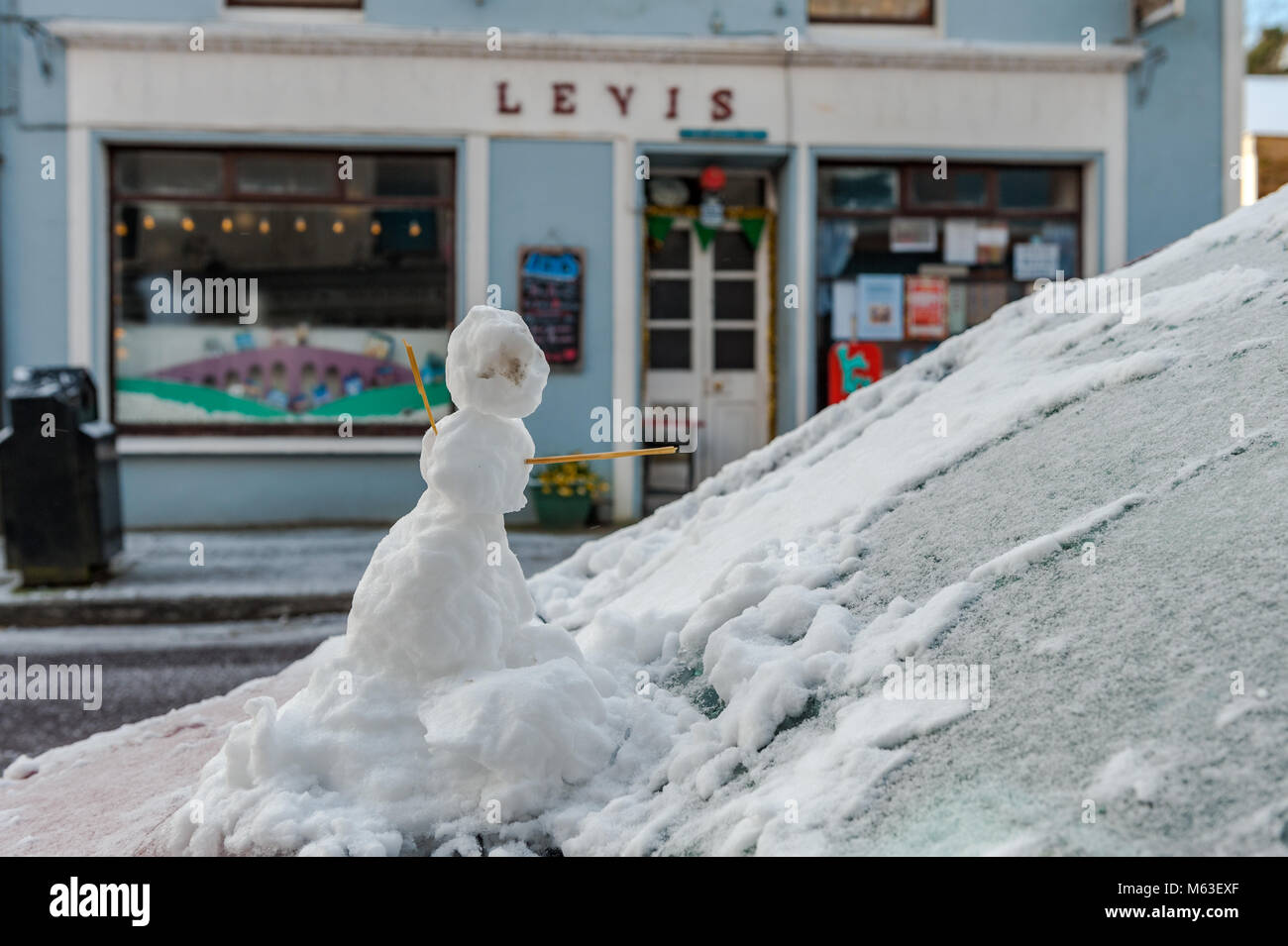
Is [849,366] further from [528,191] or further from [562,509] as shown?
[528,191]

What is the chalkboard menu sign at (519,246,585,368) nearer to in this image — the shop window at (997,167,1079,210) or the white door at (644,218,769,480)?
the white door at (644,218,769,480)

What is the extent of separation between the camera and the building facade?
897 centimetres

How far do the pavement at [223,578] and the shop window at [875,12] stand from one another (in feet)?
17.3

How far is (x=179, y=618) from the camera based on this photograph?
630cm

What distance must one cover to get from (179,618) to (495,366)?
4934 millimetres

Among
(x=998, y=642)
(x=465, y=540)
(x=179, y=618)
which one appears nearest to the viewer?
(x=998, y=642)

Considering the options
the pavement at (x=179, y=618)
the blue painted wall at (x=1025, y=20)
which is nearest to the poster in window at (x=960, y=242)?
the blue painted wall at (x=1025, y=20)

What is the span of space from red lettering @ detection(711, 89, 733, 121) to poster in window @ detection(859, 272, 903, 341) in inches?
76.4

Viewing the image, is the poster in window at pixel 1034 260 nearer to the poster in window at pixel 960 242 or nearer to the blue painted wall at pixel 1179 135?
the poster in window at pixel 960 242

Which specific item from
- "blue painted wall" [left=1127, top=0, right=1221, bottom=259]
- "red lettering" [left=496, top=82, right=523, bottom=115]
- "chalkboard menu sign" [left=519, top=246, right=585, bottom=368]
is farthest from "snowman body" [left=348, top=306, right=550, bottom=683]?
"blue painted wall" [left=1127, top=0, right=1221, bottom=259]

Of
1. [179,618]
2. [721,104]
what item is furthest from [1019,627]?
[721,104]

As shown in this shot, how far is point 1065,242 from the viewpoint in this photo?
32.3 ft
